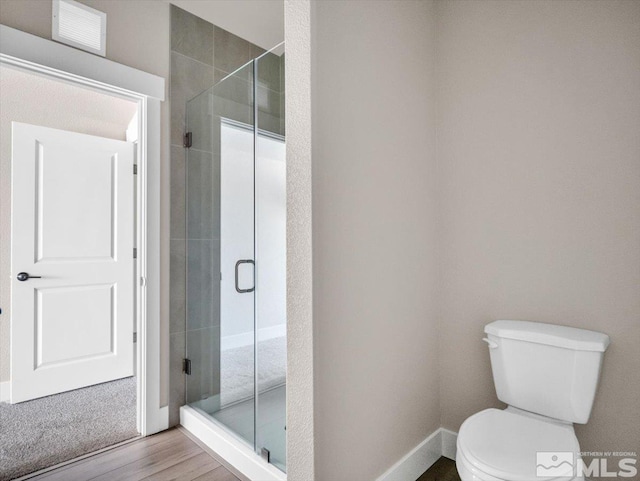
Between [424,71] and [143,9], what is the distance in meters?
1.68

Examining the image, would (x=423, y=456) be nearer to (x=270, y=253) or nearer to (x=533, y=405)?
(x=533, y=405)

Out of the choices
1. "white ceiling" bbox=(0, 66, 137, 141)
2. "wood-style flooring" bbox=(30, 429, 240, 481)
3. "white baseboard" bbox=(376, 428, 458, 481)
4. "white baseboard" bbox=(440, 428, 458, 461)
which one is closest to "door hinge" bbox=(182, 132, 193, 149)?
"white ceiling" bbox=(0, 66, 137, 141)

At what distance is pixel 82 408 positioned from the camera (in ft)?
8.55

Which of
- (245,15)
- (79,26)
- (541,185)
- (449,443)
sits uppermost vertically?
(245,15)

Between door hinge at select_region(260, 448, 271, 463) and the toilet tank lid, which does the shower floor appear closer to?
door hinge at select_region(260, 448, 271, 463)

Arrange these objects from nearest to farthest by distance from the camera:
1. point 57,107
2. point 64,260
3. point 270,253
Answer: point 270,253
point 64,260
point 57,107

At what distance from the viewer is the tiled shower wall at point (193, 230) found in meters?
2.20

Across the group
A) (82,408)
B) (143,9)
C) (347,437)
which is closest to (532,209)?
(347,437)

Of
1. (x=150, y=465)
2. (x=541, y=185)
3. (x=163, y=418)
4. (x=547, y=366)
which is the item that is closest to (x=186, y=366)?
(x=163, y=418)

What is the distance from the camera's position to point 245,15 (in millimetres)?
2359

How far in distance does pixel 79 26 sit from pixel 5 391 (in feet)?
8.69

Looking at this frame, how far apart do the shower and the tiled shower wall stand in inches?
0.4

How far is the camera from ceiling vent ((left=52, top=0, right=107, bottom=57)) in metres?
1.87

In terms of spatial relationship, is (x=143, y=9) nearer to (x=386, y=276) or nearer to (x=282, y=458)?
(x=386, y=276)
